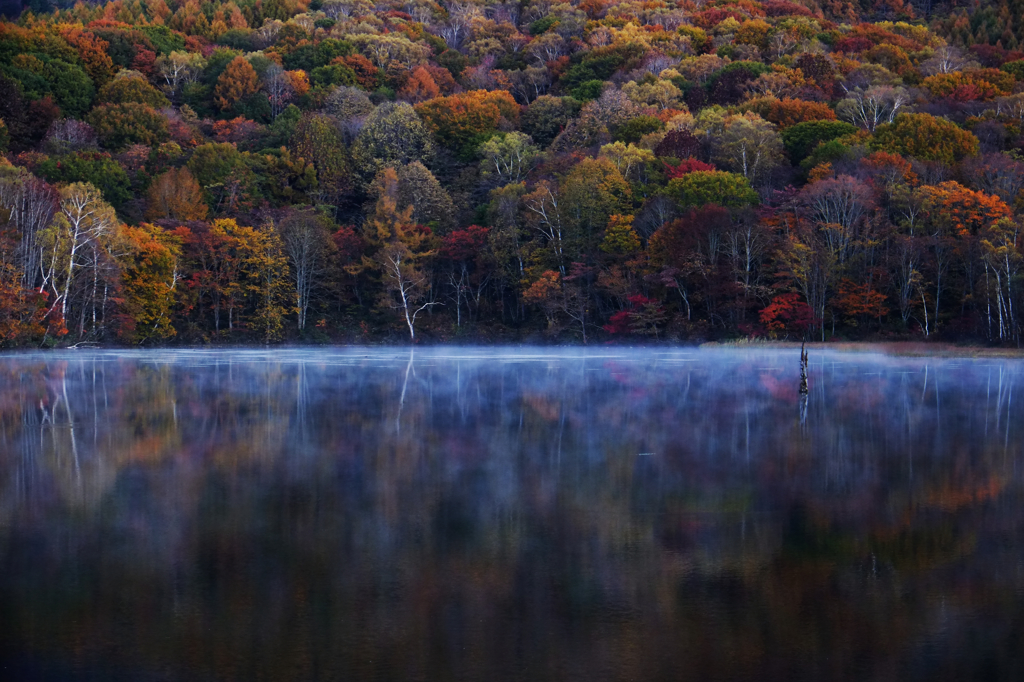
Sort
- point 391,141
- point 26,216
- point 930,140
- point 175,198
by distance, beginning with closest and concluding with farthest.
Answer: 1. point 26,216
2. point 930,140
3. point 175,198
4. point 391,141

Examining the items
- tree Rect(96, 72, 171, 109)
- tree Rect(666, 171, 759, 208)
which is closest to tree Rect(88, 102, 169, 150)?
tree Rect(96, 72, 171, 109)

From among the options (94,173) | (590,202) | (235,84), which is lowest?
(590,202)

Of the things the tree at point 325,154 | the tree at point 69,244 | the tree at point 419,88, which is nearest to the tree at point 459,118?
the tree at point 325,154

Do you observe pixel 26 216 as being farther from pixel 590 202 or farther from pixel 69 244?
pixel 590 202

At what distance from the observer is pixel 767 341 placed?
52.1 m

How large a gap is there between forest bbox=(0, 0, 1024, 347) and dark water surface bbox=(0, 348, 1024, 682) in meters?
32.3

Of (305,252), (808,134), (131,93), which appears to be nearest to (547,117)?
(808,134)

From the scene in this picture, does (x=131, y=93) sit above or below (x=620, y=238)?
above

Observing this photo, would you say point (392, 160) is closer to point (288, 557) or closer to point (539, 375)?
point (539, 375)

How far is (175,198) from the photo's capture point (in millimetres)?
64312

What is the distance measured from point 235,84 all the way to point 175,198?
3140cm

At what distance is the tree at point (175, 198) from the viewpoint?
2515 inches

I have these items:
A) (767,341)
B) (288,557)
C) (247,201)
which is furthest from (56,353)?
(288,557)

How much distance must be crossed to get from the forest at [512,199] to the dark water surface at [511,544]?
106 feet
